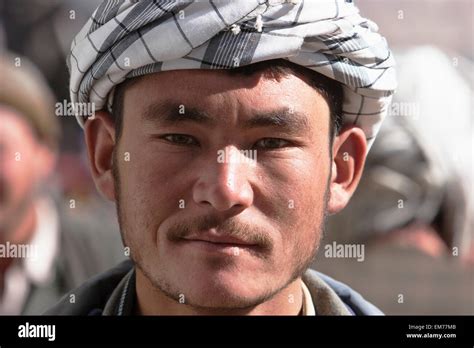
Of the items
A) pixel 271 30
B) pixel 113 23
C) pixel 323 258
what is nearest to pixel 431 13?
pixel 323 258

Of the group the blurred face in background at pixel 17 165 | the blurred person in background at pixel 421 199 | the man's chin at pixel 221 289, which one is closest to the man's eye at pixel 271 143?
the man's chin at pixel 221 289

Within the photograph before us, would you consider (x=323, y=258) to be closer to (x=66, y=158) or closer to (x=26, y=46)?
(x=66, y=158)

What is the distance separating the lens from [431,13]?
269 centimetres

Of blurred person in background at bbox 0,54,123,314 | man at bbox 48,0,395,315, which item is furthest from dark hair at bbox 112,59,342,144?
blurred person in background at bbox 0,54,123,314

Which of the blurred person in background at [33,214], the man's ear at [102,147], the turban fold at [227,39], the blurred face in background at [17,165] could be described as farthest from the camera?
the blurred face in background at [17,165]

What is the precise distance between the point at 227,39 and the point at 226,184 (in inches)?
12.7

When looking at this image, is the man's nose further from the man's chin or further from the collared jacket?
the collared jacket

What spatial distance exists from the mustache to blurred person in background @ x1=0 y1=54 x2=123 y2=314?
0.93 meters

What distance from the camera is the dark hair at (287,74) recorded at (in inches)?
70.2

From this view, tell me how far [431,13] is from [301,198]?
1.13m

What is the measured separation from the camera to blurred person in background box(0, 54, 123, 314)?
2.80 m

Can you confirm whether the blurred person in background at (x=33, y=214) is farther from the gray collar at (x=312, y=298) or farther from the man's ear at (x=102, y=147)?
the man's ear at (x=102, y=147)

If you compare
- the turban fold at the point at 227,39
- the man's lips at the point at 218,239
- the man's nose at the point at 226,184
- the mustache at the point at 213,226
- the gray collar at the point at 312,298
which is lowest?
the gray collar at the point at 312,298
